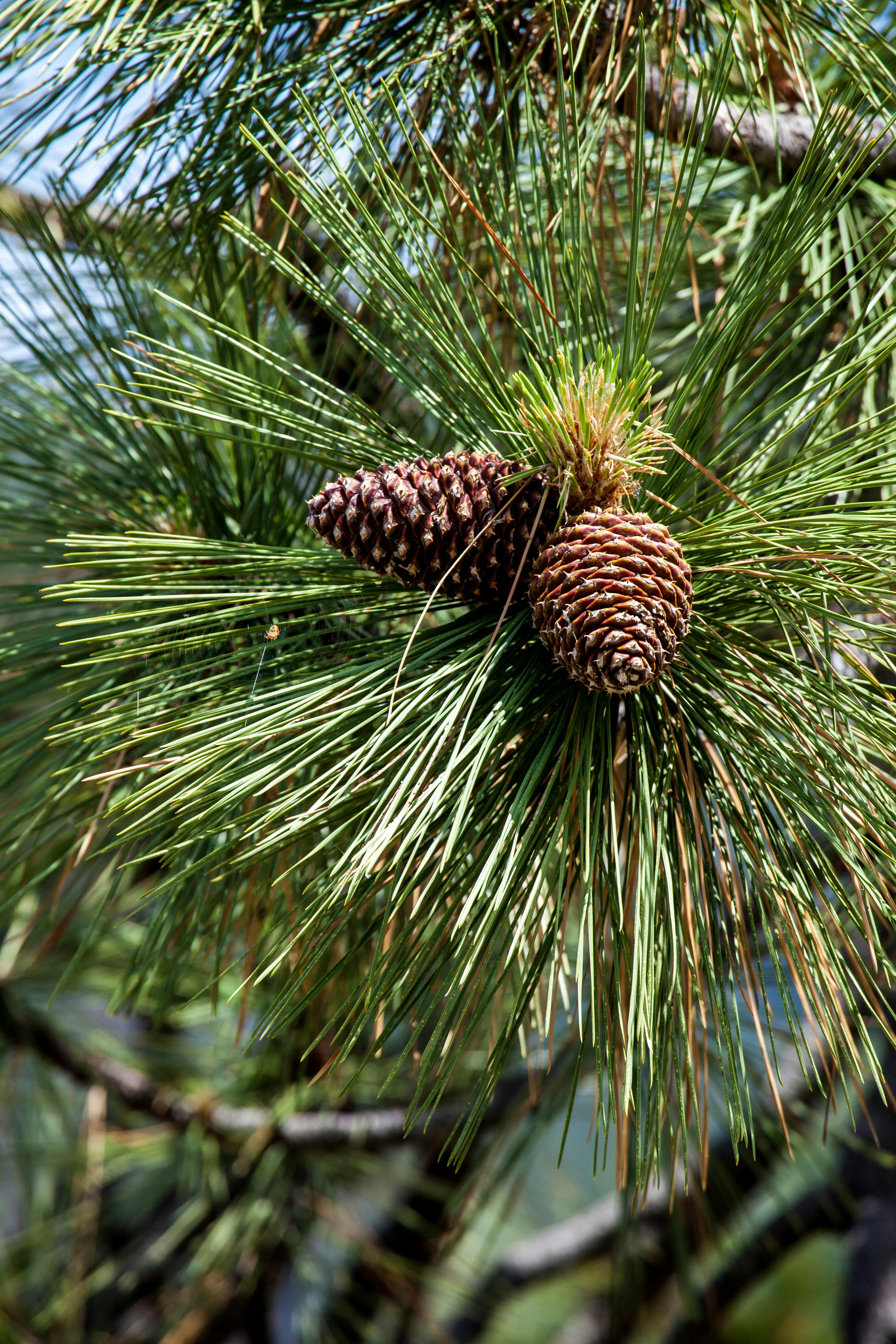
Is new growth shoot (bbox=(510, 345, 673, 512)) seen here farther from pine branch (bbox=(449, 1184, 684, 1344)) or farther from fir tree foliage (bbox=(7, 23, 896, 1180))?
pine branch (bbox=(449, 1184, 684, 1344))

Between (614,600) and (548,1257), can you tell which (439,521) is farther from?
(548,1257)

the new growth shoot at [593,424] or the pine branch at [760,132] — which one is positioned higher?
the pine branch at [760,132]

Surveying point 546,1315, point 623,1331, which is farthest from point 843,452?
point 546,1315

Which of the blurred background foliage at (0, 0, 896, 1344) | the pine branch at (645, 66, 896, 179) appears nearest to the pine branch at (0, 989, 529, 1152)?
the blurred background foliage at (0, 0, 896, 1344)

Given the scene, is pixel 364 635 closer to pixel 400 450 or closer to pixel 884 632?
pixel 400 450

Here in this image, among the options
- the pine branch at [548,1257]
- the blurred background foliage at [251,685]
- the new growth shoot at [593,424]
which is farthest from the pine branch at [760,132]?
the pine branch at [548,1257]

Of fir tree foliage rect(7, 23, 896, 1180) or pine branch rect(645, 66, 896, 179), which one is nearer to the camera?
fir tree foliage rect(7, 23, 896, 1180)

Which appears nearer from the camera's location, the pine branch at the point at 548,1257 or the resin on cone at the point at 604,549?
the resin on cone at the point at 604,549

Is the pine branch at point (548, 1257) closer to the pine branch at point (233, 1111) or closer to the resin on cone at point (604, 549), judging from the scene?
the pine branch at point (233, 1111)

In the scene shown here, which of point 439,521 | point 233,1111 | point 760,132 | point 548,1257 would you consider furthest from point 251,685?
point 548,1257
